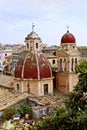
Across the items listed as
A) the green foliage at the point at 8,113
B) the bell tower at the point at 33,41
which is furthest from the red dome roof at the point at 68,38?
the green foliage at the point at 8,113

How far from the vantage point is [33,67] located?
25078 millimetres

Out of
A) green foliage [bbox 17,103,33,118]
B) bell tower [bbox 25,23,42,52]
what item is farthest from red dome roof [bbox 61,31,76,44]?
green foliage [bbox 17,103,33,118]

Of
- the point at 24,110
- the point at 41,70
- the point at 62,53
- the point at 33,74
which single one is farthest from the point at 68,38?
the point at 24,110

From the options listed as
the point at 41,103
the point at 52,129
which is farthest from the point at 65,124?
the point at 41,103

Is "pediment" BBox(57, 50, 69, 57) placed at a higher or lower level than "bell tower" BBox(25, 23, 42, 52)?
lower

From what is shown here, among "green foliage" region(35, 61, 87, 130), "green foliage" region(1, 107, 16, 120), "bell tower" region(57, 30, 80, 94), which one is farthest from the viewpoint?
"bell tower" region(57, 30, 80, 94)

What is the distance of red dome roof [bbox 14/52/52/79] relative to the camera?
81.8 ft

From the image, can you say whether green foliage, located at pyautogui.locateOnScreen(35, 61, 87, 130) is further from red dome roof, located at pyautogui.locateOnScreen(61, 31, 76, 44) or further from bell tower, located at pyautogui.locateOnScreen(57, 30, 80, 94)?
red dome roof, located at pyautogui.locateOnScreen(61, 31, 76, 44)

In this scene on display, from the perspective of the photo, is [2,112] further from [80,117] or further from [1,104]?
[80,117]

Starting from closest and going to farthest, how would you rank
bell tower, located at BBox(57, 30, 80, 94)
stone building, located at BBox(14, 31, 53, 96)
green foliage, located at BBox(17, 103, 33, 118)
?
green foliage, located at BBox(17, 103, 33, 118) < stone building, located at BBox(14, 31, 53, 96) < bell tower, located at BBox(57, 30, 80, 94)

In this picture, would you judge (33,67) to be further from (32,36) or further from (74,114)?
(74,114)

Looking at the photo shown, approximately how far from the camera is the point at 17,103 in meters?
22.6

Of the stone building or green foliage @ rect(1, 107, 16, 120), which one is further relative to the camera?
the stone building

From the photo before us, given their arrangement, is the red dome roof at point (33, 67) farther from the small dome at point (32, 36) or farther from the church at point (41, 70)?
the small dome at point (32, 36)
